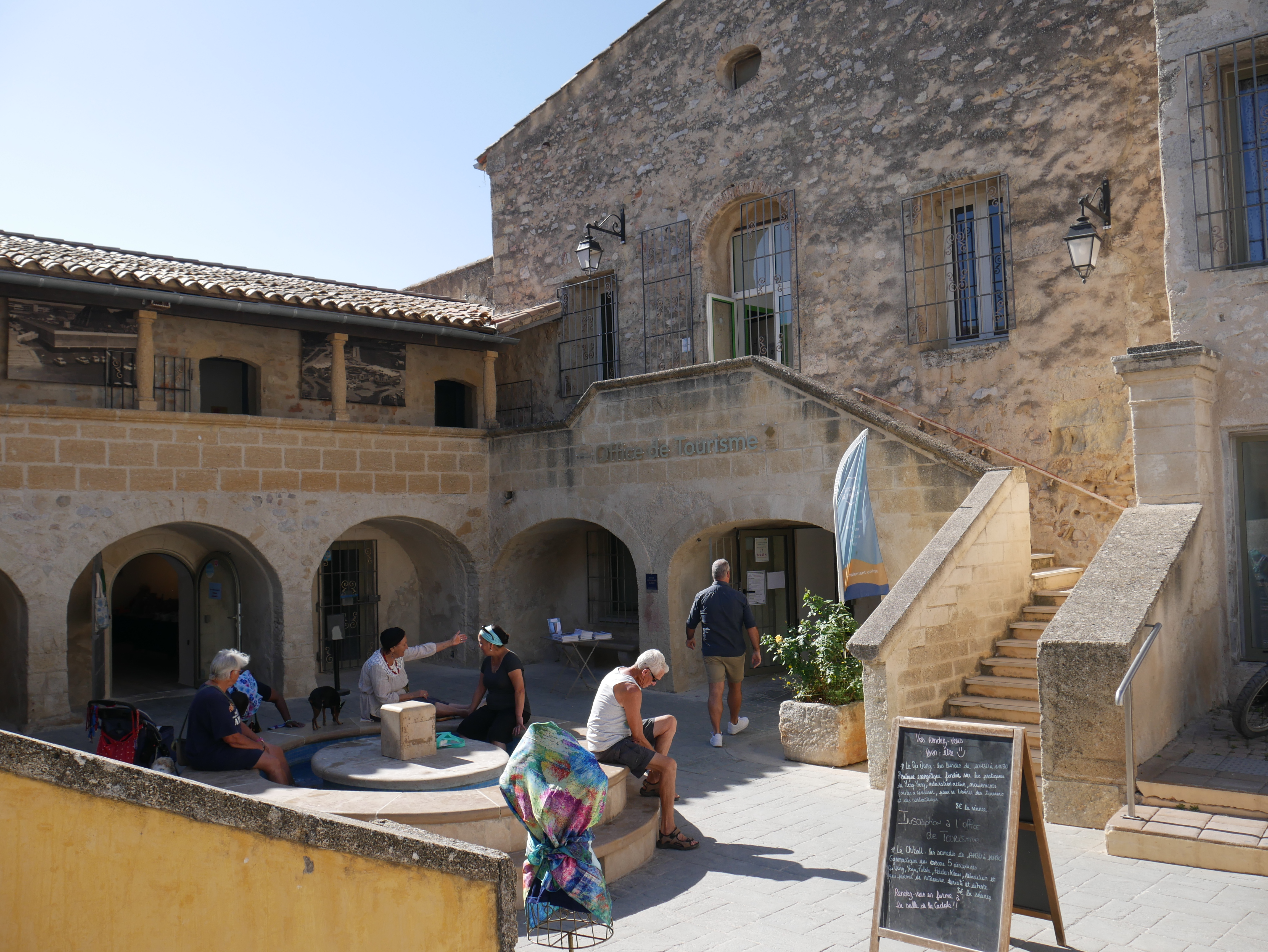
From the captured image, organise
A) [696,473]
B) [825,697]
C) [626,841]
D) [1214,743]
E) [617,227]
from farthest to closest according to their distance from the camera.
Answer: [617,227], [696,473], [825,697], [1214,743], [626,841]

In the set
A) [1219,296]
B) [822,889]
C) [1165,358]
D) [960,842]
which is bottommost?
[822,889]

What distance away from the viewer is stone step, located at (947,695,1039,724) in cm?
756

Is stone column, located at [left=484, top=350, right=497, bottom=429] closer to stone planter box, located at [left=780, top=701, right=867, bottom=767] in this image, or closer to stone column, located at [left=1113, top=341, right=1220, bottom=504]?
stone planter box, located at [left=780, top=701, right=867, bottom=767]

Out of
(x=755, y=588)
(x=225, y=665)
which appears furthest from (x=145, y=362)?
(x=755, y=588)

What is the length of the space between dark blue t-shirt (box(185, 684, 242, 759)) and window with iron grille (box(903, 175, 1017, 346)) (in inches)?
351

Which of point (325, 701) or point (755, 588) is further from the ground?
point (755, 588)

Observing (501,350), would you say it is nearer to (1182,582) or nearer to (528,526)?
(528,526)

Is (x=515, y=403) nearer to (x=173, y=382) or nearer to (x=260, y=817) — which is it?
(x=173, y=382)

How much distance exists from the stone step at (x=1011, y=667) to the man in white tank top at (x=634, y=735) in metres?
3.17

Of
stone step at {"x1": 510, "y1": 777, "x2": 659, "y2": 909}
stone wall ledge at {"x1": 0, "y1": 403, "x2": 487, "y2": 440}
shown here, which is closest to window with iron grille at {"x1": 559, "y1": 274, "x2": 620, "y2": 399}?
stone wall ledge at {"x1": 0, "y1": 403, "x2": 487, "y2": 440}

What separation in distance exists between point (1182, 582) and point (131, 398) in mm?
12192

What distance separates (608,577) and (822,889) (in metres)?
Result: 9.84

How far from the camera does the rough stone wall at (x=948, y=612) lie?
24.5 ft

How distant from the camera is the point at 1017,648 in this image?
8.36 meters
